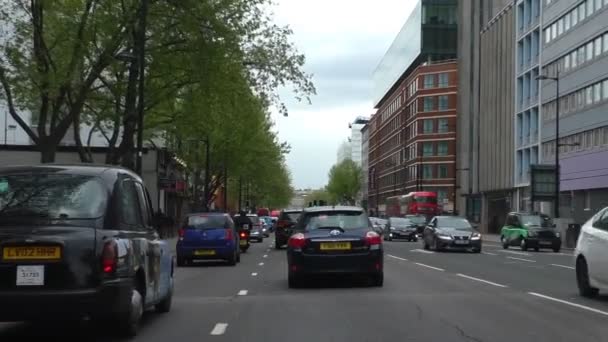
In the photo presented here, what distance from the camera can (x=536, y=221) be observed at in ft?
139

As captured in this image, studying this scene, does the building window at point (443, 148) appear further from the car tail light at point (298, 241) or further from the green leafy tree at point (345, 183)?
the car tail light at point (298, 241)

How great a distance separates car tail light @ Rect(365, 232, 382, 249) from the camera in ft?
54.6

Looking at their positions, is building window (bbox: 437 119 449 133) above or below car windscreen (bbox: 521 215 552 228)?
above

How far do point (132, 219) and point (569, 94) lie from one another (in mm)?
56514

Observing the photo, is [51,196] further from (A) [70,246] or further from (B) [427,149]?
(B) [427,149]

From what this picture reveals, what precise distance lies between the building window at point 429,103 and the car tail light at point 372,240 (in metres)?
103

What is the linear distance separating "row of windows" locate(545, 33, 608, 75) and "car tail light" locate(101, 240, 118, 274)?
5095 centimetres

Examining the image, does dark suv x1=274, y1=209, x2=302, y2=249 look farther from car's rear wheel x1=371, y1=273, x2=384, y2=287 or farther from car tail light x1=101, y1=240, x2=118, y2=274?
car tail light x1=101, y1=240, x2=118, y2=274

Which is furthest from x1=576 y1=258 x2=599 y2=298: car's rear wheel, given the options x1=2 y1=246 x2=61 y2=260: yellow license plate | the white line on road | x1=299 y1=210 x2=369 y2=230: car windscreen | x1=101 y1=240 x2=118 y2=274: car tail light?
x1=2 y1=246 x2=61 y2=260: yellow license plate

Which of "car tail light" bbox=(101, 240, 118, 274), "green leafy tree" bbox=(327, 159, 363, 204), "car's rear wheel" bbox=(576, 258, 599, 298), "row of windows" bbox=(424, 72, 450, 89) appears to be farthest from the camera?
"green leafy tree" bbox=(327, 159, 363, 204)

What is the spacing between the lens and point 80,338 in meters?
9.98

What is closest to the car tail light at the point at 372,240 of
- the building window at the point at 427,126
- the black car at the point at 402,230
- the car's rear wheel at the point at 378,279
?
the car's rear wheel at the point at 378,279

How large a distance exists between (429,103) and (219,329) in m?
109

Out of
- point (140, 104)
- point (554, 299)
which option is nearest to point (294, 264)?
point (554, 299)
